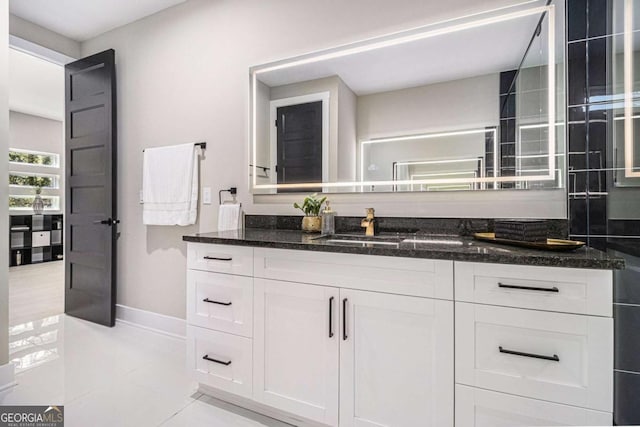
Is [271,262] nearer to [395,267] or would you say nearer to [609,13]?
[395,267]

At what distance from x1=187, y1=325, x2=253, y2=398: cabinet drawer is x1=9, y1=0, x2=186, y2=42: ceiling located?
259 cm

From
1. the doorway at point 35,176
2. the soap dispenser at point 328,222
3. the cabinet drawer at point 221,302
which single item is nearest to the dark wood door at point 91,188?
the doorway at point 35,176

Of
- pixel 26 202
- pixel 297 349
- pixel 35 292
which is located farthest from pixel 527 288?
pixel 26 202

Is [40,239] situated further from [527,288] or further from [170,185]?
[527,288]

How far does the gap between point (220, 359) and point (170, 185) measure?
1487mm

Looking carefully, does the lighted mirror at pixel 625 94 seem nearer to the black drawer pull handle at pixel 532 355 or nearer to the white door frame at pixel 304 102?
the black drawer pull handle at pixel 532 355

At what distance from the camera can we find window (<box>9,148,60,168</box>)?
5824mm

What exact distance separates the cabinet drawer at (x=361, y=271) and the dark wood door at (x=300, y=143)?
29.2 inches

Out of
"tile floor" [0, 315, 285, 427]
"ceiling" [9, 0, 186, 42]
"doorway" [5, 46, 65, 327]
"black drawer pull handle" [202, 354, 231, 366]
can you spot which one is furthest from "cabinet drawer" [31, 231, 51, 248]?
"black drawer pull handle" [202, 354, 231, 366]

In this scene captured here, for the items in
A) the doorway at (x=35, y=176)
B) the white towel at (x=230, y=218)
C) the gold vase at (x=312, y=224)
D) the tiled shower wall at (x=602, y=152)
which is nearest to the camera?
the tiled shower wall at (x=602, y=152)

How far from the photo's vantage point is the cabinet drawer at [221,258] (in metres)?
1.58

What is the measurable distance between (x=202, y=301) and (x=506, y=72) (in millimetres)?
2027

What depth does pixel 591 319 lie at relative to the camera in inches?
39.7

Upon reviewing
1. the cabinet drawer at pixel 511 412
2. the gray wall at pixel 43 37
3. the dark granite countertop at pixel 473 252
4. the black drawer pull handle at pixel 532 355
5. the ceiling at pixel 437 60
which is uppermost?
the gray wall at pixel 43 37
